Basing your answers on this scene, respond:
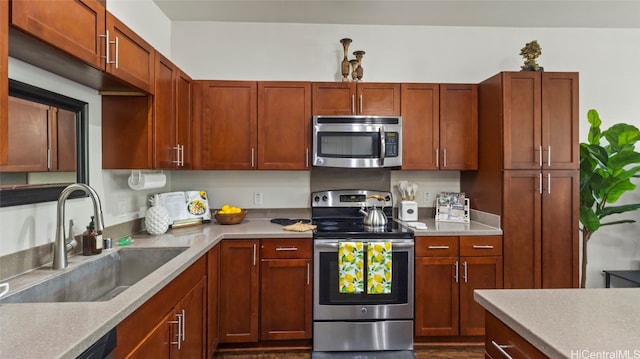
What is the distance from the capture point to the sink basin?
1.34 metres

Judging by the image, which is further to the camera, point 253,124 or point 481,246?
point 253,124

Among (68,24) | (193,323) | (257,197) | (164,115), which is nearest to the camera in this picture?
(68,24)

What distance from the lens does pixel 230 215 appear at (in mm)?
2707

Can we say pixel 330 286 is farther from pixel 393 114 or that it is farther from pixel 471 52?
pixel 471 52

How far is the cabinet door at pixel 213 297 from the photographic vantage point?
85.0 inches

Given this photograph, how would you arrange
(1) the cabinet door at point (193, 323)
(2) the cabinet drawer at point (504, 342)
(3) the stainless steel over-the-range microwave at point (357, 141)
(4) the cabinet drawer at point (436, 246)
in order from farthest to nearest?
(3) the stainless steel over-the-range microwave at point (357, 141) → (4) the cabinet drawer at point (436, 246) → (1) the cabinet door at point (193, 323) → (2) the cabinet drawer at point (504, 342)

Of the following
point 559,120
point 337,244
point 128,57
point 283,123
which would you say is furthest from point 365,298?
point 128,57

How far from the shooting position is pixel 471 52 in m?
3.13

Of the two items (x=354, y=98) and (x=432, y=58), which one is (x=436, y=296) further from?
(x=432, y=58)

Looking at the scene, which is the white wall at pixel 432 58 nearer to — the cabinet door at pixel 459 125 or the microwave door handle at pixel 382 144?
the cabinet door at pixel 459 125

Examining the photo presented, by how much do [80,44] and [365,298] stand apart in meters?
2.24

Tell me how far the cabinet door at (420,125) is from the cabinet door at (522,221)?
0.63m

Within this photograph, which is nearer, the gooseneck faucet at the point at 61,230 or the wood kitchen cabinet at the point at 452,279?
the gooseneck faucet at the point at 61,230

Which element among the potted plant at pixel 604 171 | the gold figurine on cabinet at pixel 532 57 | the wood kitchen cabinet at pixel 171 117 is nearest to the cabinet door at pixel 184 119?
the wood kitchen cabinet at pixel 171 117
